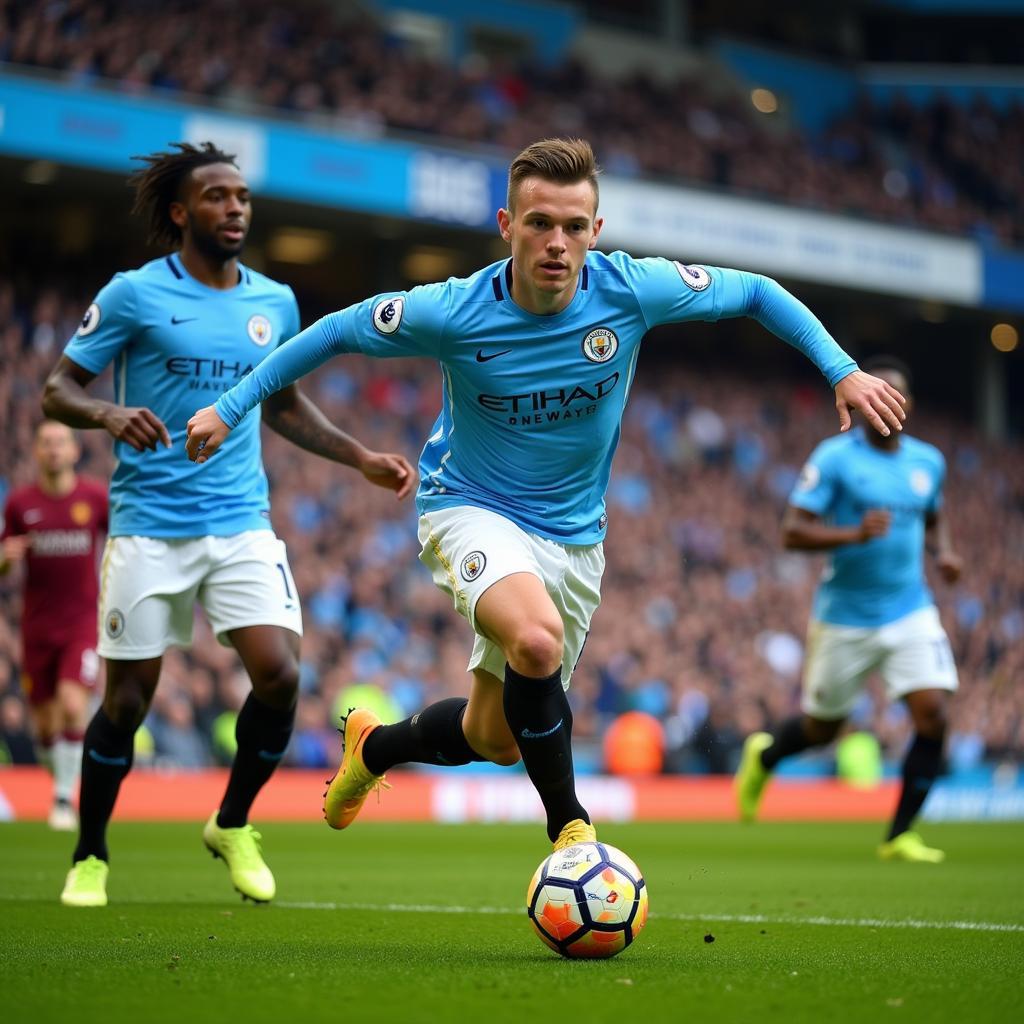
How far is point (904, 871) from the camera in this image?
880cm

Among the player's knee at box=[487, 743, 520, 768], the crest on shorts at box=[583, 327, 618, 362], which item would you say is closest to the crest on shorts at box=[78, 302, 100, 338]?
the crest on shorts at box=[583, 327, 618, 362]

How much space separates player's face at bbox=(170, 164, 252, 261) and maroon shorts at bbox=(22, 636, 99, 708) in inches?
192

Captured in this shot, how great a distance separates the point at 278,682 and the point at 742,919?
1.93m

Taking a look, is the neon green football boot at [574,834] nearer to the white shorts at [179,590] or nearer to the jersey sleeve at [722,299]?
the jersey sleeve at [722,299]

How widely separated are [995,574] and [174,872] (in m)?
21.7

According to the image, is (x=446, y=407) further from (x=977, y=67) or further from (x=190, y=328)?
(x=977, y=67)

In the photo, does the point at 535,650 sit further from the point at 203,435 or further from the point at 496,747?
the point at 203,435

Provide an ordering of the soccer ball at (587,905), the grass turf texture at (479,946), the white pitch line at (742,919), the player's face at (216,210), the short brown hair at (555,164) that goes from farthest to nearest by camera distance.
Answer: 1. the player's face at (216,210)
2. the white pitch line at (742,919)
3. the short brown hair at (555,164)
4. the soccer ball at (587,905)
5. the grass turf texture at (479,946)

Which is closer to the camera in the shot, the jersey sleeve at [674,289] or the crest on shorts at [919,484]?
the jersey sleeve at [674,289]

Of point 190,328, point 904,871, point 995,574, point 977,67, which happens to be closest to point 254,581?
point 190,328

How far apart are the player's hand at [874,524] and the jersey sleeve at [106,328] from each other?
4.74m

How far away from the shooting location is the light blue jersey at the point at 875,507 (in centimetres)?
1014

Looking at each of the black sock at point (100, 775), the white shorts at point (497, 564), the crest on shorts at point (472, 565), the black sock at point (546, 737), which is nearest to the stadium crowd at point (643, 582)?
the black sock at point (100, 775)

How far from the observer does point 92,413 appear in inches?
235
